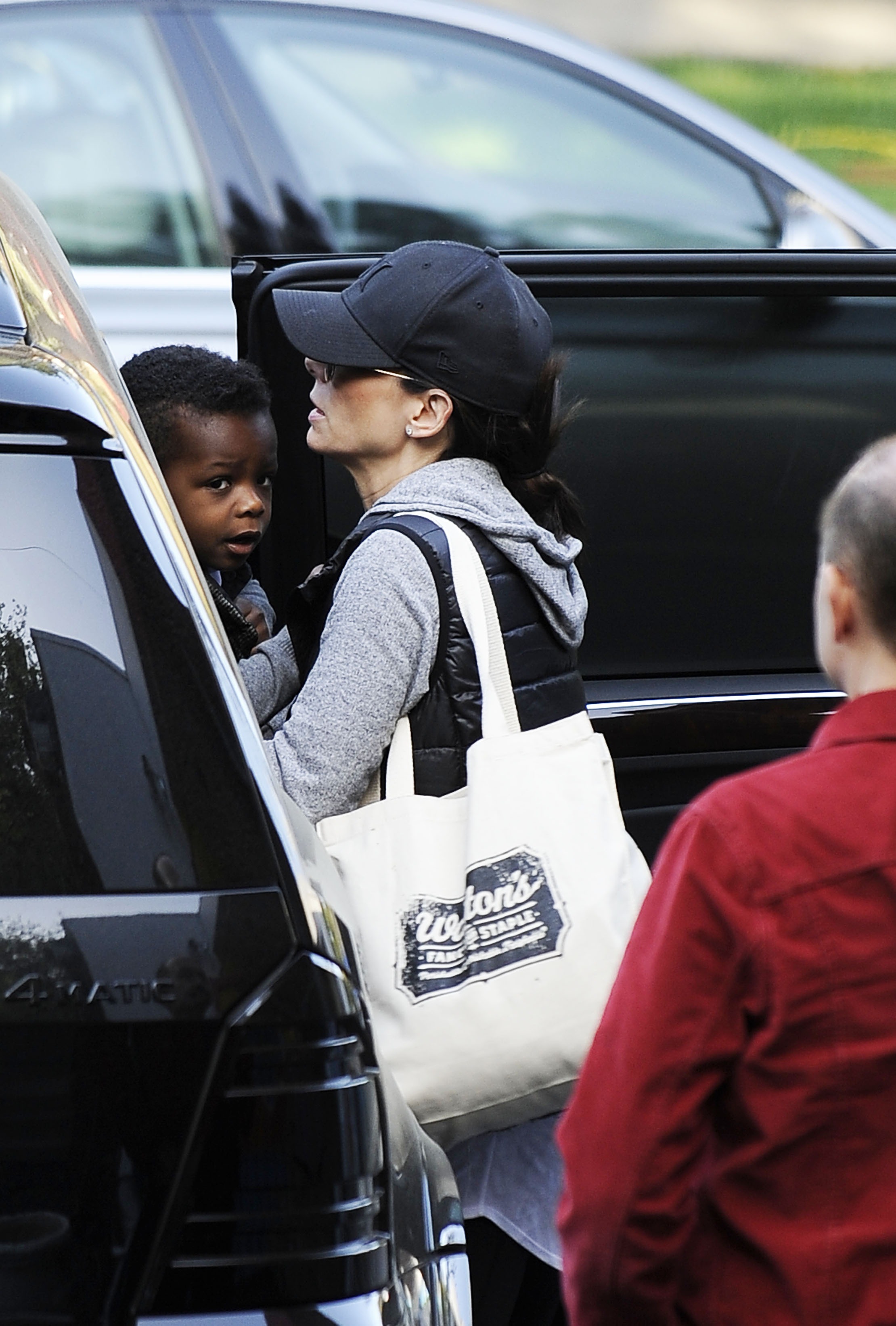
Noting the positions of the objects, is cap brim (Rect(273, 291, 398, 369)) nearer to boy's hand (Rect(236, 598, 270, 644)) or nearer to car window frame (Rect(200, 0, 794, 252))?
boy's hand (Rect(236, 598, 270, 644))

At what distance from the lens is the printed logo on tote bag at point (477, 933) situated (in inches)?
77.7

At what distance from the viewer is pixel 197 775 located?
1.41 m

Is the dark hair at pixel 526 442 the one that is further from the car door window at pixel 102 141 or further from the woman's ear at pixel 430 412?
the car door window at pixel 102 141

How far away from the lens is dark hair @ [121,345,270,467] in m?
2.54

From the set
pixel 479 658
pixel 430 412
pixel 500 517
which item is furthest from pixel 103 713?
pixel 430 412

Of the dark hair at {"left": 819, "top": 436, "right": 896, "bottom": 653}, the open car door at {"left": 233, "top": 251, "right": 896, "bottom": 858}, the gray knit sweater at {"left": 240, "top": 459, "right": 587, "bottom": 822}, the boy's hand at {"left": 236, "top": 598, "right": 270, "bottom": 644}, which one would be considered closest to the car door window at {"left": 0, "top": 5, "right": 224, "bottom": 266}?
the open car door at {"left": 233, "top": 251, "right": 896, "bottom": 858}

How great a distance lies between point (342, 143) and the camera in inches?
169

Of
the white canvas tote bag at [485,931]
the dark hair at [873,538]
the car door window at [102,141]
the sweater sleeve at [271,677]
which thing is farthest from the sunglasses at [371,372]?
the car door window at [102,141]

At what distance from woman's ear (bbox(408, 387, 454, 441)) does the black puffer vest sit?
170 millimetres

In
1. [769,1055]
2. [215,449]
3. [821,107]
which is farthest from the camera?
[821,107]

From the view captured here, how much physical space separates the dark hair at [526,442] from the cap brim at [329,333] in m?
0.07

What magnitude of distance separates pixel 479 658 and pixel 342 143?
101 inches

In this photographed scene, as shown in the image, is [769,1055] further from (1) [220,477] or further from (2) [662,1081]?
(1) [220,477]

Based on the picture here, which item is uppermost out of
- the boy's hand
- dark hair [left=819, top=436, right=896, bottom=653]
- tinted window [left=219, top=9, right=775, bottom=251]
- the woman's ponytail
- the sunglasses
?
tinted window [left=219, top=9, right=775, bottom=251]
